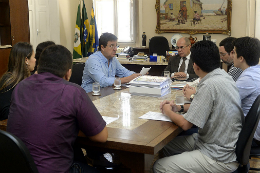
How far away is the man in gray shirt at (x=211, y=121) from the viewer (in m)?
1.89

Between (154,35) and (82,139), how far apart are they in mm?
6559

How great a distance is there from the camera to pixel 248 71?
96.6 inches

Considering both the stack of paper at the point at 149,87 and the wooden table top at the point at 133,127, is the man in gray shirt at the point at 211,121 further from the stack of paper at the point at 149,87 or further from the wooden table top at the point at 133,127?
the stack of paper at the point at 149,87

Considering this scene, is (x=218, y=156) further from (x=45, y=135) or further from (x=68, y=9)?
(x=68, y=9)

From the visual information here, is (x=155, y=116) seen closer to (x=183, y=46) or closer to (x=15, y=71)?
(x=15, y=71)

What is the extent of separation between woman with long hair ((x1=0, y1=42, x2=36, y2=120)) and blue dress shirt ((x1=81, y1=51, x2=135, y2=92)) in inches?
31.7

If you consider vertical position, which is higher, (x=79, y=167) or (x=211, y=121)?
(x=211, y=121)

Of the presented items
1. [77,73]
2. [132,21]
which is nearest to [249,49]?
[77,73]

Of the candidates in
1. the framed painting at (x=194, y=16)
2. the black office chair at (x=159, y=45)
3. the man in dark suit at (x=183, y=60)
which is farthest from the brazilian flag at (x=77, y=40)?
the man in dark suit at (x=183, y=60)

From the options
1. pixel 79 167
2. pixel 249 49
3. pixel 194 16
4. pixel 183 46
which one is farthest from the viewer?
pixel 194 16

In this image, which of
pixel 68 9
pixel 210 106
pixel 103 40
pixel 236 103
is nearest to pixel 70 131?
pixel 210 106

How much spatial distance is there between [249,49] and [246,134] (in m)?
0.89

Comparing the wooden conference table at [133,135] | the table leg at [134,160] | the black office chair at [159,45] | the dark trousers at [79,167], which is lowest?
the dark trousers at [79,167]

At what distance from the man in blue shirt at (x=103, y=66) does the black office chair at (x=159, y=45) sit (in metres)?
3.63
